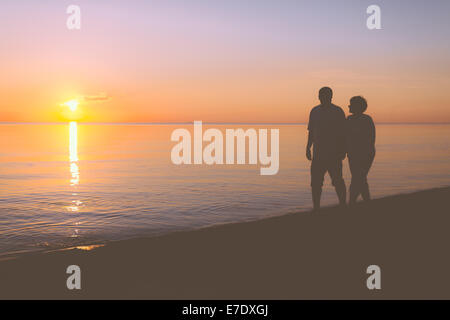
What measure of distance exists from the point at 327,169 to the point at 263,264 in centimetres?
338

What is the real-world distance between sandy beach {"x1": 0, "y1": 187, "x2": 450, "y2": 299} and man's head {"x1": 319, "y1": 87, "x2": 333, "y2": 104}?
253 centimetres

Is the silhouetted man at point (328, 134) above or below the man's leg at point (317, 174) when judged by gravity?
Result: above

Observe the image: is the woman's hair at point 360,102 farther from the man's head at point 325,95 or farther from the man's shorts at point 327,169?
the man's shorts at point 327,169

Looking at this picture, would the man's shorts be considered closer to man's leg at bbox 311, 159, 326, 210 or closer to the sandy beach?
man's leg at bbox 311, 159, 326, 210

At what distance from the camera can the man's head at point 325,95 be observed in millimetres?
8188

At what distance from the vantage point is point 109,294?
15.8ft

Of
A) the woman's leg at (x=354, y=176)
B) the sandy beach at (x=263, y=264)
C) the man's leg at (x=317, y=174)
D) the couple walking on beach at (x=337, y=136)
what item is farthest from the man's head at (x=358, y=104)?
the sandy beach at (x=263, y=264)

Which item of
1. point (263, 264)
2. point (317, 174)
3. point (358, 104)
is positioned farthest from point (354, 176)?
point (263, 264)

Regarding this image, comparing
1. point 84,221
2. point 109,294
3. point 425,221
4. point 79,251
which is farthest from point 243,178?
point 109,294
